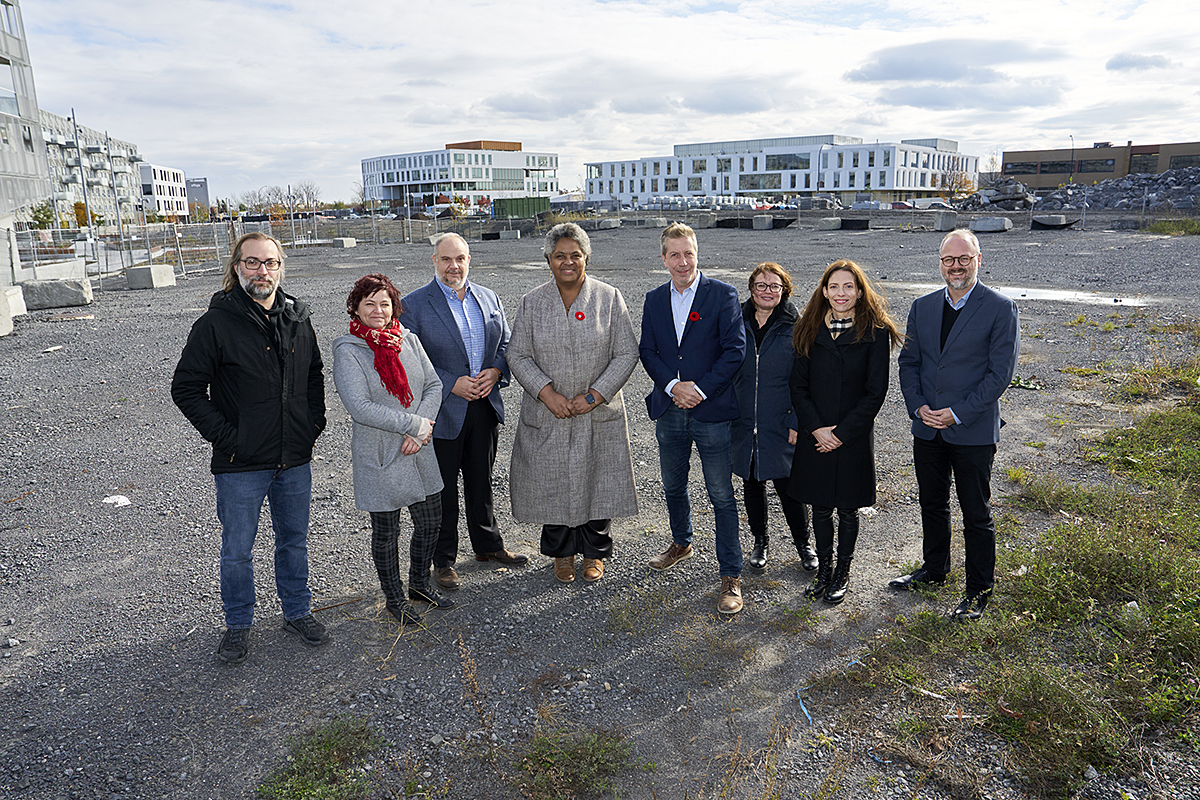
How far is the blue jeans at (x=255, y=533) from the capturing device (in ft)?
12.5

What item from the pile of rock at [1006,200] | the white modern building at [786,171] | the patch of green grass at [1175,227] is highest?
the white modern building at [786,171]

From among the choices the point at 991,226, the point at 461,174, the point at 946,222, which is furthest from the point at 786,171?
the point at 991,226

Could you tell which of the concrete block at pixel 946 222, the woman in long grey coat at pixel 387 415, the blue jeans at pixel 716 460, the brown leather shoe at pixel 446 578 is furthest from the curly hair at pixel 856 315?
the concrete block at pixel 946 222

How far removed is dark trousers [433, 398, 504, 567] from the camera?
4664 millimetres

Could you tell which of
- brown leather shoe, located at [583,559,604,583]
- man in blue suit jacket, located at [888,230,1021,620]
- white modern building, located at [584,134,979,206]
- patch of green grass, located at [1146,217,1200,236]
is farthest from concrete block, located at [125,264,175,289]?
white modern building, located at [584,134,979,206]

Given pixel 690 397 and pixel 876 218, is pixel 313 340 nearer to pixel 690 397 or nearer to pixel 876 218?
pixel 690 397

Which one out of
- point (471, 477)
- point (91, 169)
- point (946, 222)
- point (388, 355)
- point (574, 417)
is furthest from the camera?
point (91, 169)

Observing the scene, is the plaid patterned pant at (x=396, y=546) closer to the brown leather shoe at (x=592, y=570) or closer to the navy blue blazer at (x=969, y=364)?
the brown leather shoe at (x=592, y=570)

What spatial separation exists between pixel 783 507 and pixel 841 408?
84 centimetres

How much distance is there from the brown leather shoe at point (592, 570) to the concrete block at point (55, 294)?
19.1 metres

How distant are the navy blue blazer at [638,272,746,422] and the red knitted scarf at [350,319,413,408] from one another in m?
1.44

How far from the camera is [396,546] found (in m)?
4.14

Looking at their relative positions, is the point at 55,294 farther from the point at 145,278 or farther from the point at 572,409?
the point at 572,409

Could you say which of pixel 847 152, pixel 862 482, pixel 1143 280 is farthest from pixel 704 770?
pixel 847 152
